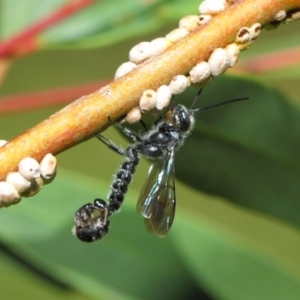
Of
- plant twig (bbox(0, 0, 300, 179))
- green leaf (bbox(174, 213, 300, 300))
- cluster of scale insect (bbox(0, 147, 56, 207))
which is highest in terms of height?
plant twig (bbox(0, 0, 300, 179))

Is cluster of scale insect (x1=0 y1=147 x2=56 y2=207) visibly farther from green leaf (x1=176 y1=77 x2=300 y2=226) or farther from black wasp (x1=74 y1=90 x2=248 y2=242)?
green leaf (x1=176 y1=77 x2=300 y2=226)

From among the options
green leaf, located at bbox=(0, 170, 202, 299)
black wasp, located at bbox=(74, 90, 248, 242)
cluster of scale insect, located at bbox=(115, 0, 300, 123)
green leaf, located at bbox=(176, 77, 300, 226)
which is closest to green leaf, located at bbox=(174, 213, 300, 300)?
green leaf, located at bbox=(0, 170, 202, 299)

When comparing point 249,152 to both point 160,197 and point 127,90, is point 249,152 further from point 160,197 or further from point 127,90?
point 127,90

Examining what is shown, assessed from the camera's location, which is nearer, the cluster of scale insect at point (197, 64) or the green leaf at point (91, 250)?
the cluster of scale insect at point (197, 64)

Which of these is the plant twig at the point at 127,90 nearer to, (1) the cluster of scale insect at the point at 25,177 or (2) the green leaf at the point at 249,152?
(1) the cluster of scale insect at the point at 25,177

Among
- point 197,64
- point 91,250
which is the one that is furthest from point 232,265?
point 197,64

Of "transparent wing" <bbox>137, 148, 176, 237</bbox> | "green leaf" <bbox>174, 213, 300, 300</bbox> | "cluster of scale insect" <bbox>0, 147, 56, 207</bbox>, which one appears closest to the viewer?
"cluster of scale insect" <bbox>0, 147, 56, 207</bbox>

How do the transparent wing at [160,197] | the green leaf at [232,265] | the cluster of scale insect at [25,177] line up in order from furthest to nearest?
the green leaf at [232,265] → the transparent wing at [160,197] → the cluster of scale insect at [25,177]

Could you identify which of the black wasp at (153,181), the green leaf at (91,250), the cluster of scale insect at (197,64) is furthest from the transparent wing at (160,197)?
the green leaf at (91,250)
